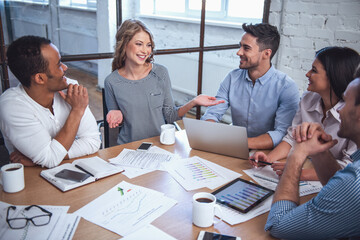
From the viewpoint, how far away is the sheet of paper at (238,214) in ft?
3.38

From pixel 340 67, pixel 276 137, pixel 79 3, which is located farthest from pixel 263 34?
pixel 79 3

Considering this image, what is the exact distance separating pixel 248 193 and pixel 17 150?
3.31 ft

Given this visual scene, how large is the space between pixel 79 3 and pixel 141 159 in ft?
7.75

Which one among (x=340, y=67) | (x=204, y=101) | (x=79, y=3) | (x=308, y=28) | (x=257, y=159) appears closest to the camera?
(x=257, y=159)

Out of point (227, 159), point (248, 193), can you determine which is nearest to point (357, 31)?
point (227, 159)

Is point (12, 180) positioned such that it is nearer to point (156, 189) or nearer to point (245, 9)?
point (156, 189)

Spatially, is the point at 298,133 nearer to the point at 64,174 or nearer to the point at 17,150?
the point at 64,174

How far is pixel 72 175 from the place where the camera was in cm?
126

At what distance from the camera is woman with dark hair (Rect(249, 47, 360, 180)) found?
4.99 feet

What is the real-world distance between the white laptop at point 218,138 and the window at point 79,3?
2.12 meters

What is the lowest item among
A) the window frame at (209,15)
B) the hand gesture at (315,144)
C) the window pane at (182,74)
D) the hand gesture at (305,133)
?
the window pane at (182,74)

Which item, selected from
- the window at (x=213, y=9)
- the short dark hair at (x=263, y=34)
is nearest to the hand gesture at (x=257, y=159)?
the short dark hair at (x=263, y=34)

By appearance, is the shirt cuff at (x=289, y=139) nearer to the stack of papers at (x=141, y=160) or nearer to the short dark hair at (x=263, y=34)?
the stack of papers at (x=141, y=160)

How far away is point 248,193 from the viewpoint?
1.18 meters
